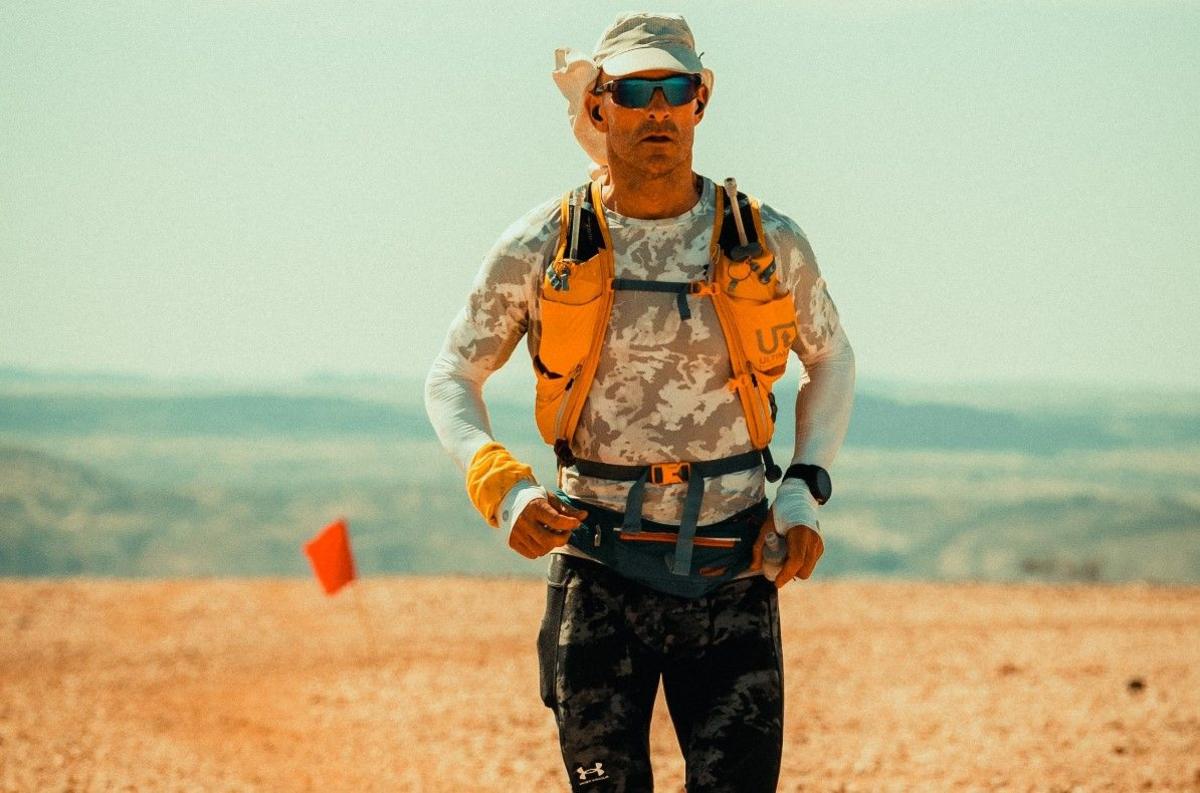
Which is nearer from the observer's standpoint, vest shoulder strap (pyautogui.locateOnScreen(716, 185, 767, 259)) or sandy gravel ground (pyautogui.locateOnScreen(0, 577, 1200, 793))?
vest shoulder strap (pyautogui.locateOnScreen(716, 185, 767, 259))

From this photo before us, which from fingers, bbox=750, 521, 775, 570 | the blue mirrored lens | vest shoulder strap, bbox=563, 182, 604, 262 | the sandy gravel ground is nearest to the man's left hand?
fingers, bbox=750, 521, 775, 570

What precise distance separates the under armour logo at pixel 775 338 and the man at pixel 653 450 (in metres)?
0.01

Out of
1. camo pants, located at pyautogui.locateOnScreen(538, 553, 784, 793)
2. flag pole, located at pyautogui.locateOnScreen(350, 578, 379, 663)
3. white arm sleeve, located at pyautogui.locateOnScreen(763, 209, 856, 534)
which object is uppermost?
white arm sleeve, located at pyautogui.locateOnScreen(763, 209, 856, 534)

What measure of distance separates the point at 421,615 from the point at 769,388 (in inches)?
447

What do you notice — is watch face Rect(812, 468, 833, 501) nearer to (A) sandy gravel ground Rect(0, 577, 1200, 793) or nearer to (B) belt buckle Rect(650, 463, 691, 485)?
(B) belt buckle Rect(650, 463, 691, 485)

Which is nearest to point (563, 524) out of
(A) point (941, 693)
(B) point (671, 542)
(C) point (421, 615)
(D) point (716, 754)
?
(B) point (671, 542)

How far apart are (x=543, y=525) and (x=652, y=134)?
1.04 metres

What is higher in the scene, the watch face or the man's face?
the man's face

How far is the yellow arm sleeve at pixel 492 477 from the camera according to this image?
475cm

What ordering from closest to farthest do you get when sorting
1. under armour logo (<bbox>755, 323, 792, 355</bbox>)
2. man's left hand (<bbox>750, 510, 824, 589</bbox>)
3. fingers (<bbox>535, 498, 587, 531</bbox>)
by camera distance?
fingers (<bbox>535, 498, 587, 531</bbox>) → man's left hand (<bbox>750, 510, 824, 589</bbox>) → under armour logo (<bbox>755, 323, 792, 355</bbox>)

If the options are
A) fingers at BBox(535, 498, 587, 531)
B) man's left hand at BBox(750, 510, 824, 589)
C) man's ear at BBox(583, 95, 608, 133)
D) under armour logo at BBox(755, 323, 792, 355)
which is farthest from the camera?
man's ear at BBox(583, 95, 608, 133)

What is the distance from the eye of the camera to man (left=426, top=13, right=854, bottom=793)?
477 centimetres

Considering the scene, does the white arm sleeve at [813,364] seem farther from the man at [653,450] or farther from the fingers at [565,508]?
the fingers at [565,508]

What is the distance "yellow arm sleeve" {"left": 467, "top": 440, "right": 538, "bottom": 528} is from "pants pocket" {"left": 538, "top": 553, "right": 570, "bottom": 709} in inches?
9.7
